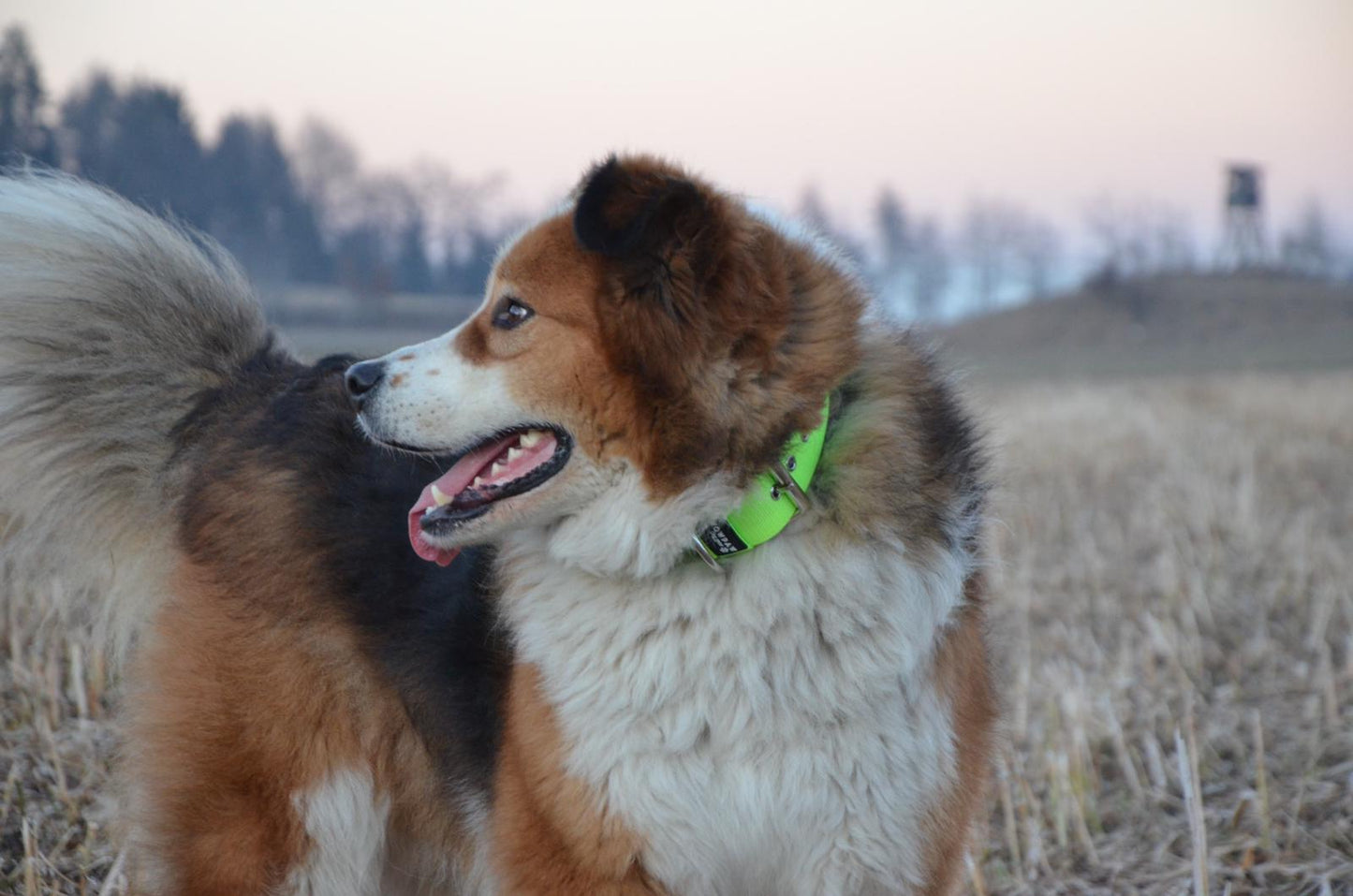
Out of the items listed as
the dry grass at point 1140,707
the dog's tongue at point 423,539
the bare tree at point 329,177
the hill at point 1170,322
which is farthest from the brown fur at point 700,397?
the hill at point 1170,322

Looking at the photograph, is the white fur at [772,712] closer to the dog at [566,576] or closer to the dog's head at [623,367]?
the dog at [566,576]

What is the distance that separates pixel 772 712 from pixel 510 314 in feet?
3.85

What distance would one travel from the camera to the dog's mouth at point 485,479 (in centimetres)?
278

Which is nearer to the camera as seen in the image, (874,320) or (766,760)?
(766,760)

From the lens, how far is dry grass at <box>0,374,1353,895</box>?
383 centimetres

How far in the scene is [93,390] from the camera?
3.50 meters

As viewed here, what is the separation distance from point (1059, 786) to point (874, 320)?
7.38ft

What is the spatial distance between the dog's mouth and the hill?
3078cm

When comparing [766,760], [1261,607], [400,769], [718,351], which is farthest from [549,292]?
[1261,607]

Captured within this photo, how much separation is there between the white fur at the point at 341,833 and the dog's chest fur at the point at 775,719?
2.69ft

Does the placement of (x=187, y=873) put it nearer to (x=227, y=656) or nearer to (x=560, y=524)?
(x=227, y=656)

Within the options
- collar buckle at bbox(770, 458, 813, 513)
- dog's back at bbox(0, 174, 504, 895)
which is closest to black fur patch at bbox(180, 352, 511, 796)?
dog's back at bbox(0, 174, 504, 895)

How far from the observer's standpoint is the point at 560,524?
2818 mm

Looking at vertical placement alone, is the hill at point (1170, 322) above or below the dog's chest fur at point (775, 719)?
below
